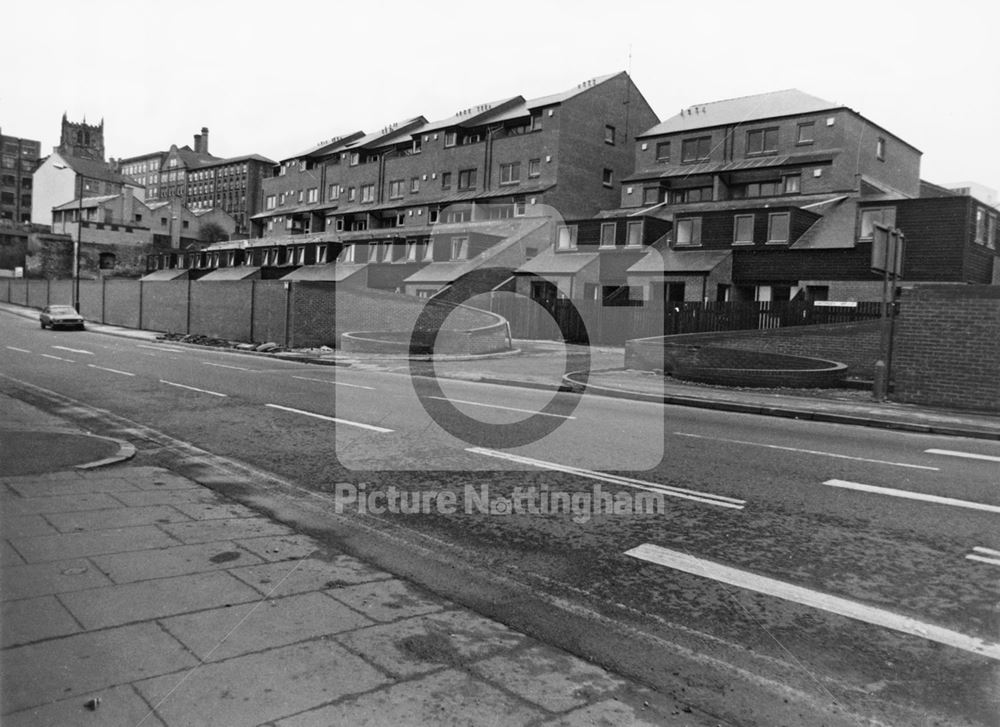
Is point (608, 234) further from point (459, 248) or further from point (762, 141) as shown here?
point (762, 141)

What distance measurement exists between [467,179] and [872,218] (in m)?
32.4

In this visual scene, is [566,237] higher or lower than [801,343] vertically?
higher

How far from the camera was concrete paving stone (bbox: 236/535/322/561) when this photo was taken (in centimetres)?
512

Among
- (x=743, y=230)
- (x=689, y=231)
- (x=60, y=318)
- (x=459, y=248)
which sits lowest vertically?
(x=60, y=318)

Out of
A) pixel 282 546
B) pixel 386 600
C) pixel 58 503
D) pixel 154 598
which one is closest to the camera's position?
pixel 154 598

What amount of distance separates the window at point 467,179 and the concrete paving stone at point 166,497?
2060 inches

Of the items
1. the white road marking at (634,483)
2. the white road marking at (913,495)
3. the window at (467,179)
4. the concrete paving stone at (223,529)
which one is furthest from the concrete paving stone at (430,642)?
the window at (467,179)

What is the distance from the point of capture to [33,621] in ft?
12.5

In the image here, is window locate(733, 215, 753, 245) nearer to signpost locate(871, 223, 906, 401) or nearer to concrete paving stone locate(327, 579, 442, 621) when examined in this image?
signpost locate(871, 223, 906, 401)

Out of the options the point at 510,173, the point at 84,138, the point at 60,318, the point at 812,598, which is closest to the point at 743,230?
the point at 510,173

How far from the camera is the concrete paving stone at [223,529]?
5441mm

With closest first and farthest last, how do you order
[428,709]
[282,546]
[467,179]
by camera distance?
[428,709]
[282,546]
[467,179]

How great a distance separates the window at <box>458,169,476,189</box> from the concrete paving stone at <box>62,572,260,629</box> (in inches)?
2148

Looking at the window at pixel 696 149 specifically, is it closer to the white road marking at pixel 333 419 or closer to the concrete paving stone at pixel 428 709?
the white road marking at pixel 333 419
